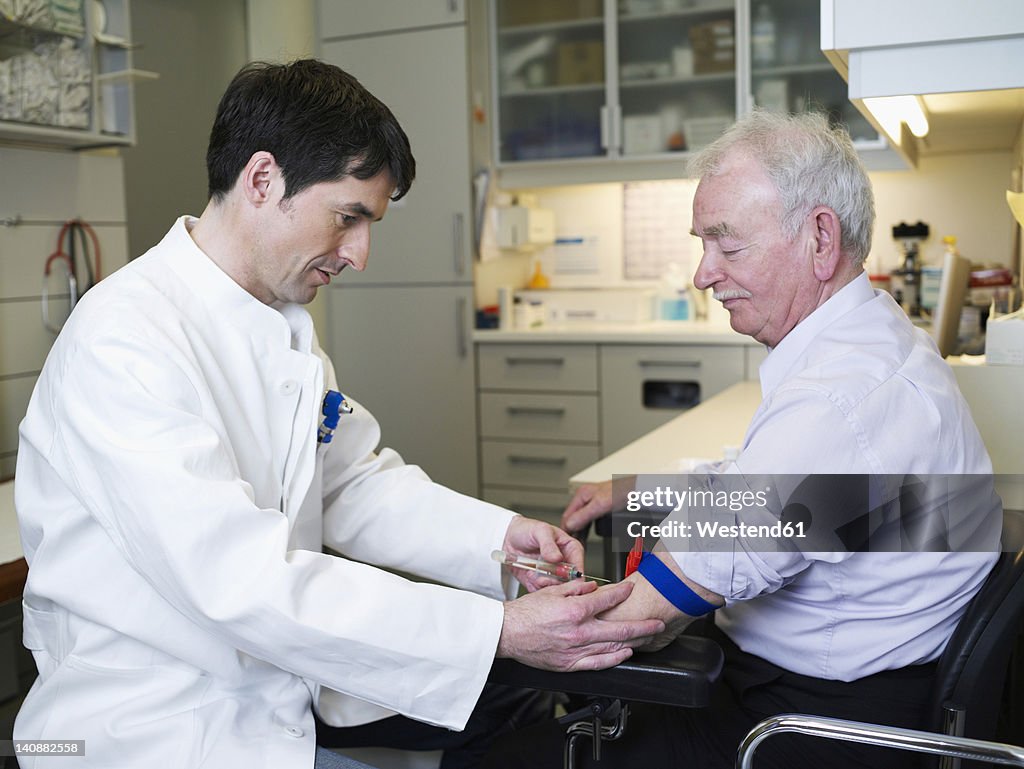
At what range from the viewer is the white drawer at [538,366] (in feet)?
12.5

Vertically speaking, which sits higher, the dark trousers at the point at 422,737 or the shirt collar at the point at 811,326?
the shirt collar at the point at 811,326

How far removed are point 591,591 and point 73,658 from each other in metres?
0.62

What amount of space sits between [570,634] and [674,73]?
3218 mm

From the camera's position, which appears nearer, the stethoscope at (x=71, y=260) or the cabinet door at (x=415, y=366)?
the stethoscope at (x=71, y=260)

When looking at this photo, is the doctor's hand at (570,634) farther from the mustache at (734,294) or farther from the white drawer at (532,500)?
the white drawer at (532,500)

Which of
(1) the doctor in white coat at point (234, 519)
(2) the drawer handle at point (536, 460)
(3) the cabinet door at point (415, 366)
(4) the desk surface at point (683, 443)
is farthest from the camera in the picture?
(3) the cabinet door at point (415, 366)

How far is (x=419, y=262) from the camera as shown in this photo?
161 inches

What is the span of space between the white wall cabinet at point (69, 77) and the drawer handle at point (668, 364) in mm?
1940

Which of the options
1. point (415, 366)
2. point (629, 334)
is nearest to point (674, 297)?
point (629, 334)

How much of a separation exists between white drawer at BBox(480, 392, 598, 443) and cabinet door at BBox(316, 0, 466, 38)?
1.54 metres

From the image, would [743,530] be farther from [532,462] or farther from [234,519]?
[532,462]

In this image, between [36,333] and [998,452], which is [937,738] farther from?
[36,333]

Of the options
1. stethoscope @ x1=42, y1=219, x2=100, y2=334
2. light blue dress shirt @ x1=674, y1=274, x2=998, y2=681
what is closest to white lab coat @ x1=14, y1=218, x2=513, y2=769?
light blue dress shirt @ x1=674, y1=274, x2=998, y2=681

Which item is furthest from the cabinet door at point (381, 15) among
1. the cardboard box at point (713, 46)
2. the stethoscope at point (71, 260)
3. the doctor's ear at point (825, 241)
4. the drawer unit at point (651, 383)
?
the doctor's ear at point (825, 241)
